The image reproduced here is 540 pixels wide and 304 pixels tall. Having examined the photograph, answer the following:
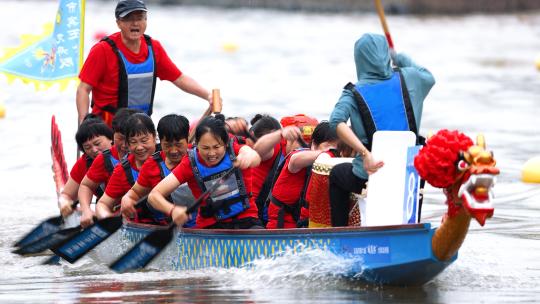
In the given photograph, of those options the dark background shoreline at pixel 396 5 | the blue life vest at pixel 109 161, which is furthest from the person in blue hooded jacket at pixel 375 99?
the dark background shoreline at pixel 396 5

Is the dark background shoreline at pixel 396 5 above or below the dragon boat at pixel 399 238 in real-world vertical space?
above

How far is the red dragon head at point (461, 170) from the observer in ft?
20.9

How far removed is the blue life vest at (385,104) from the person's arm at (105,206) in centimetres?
219

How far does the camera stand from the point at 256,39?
3238cm

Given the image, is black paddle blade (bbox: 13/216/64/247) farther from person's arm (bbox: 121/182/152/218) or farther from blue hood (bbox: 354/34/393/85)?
blue hood (bbox: 354/34/393/85)

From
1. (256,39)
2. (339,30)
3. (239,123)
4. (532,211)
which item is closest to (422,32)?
(339,30)

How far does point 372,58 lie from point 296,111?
505 inches

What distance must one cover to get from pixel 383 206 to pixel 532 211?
15.2 feet

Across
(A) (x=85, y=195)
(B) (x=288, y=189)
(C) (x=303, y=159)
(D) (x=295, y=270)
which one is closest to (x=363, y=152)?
(D) (x=295, y=270)

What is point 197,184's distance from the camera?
26.8 feet

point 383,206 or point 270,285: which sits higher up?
point 383,206

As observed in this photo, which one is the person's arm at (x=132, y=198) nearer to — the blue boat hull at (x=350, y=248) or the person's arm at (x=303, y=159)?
the blue boat hull at (x=350, y=248)

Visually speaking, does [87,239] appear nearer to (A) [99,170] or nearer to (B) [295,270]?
(A) [99,170]

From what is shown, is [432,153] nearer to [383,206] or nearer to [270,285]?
[383,206]
